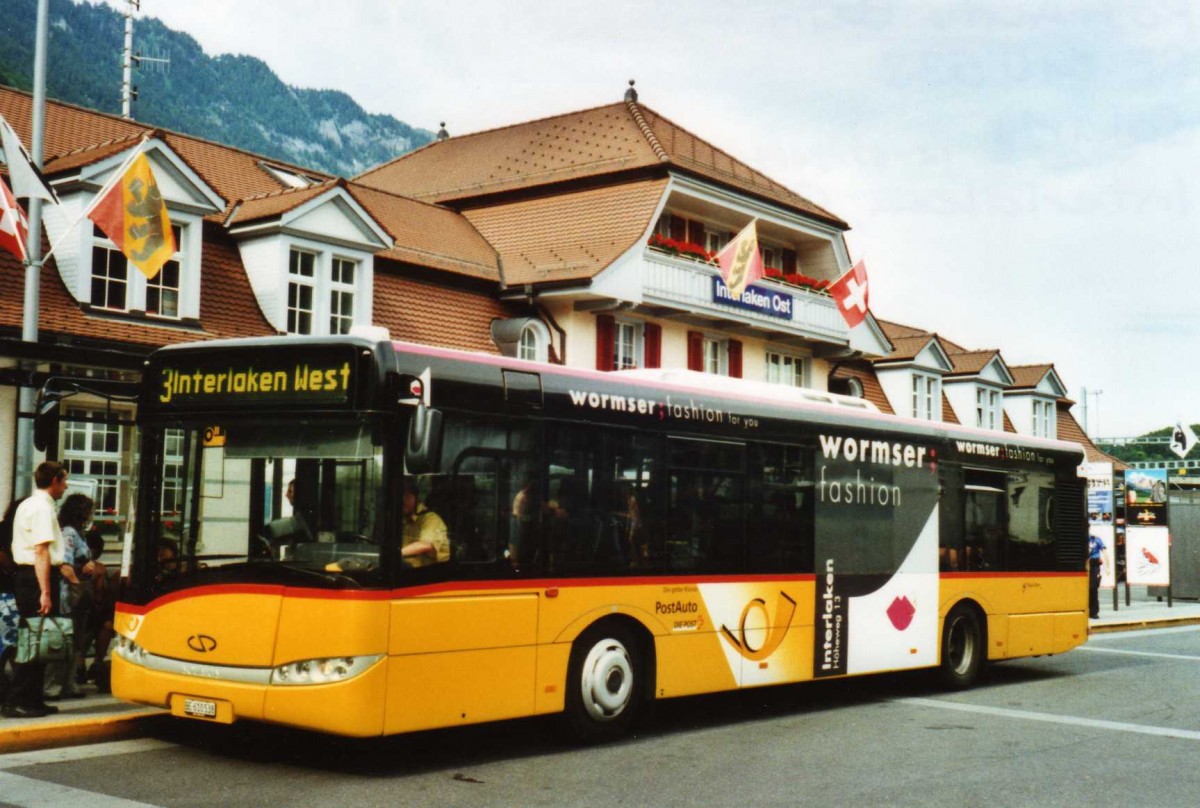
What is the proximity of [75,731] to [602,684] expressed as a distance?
3.82 metres

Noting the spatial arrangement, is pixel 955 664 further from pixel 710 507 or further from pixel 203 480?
pixel 203 480

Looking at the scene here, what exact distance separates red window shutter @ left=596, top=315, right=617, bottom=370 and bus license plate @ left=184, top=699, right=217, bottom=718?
1916cm

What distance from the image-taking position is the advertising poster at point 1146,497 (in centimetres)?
3225

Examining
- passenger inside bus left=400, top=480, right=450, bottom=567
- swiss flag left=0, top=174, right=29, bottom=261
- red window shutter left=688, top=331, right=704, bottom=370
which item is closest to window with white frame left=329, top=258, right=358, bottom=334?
swiss flag left=0, top=174, right=29, bottom=261

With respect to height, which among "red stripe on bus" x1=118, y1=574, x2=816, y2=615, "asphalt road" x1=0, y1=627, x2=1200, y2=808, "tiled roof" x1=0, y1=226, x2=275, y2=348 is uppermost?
"tiled roof" x1=0, y1=226, x2=275, y2=348

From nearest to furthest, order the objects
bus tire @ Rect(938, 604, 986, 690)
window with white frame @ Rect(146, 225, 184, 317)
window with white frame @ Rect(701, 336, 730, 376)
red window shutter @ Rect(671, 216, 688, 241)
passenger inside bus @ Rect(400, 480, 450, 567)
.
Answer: passenger inside bus @ Rect(400, 480, 450, 567) → bus tire @ Rect(938, 604, 986, 690) → window with white frame @ Rect(146, 225, 184, 317) → red window shutter @ Rect(671, 216, 688, 241) → window with white frame @ Rect(701, 336, 730, 376)

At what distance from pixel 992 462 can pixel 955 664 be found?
2.33 metres

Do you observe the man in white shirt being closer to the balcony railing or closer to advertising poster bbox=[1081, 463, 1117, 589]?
the balcony railing

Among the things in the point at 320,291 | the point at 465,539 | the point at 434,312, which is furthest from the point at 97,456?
the point at 465,539

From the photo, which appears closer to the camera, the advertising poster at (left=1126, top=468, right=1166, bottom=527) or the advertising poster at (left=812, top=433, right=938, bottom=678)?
the advertising poster at (left=812, top=433, right=938, bottom=678)

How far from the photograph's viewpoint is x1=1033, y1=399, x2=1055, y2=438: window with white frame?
48906 millimetres

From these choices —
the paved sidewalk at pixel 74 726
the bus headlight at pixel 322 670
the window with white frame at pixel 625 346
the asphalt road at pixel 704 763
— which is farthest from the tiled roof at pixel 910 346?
the bus headlight at pixel 322 670

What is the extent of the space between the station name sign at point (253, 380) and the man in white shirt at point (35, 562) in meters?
1.26

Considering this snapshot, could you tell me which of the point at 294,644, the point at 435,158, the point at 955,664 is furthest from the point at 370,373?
the point at 435,158
